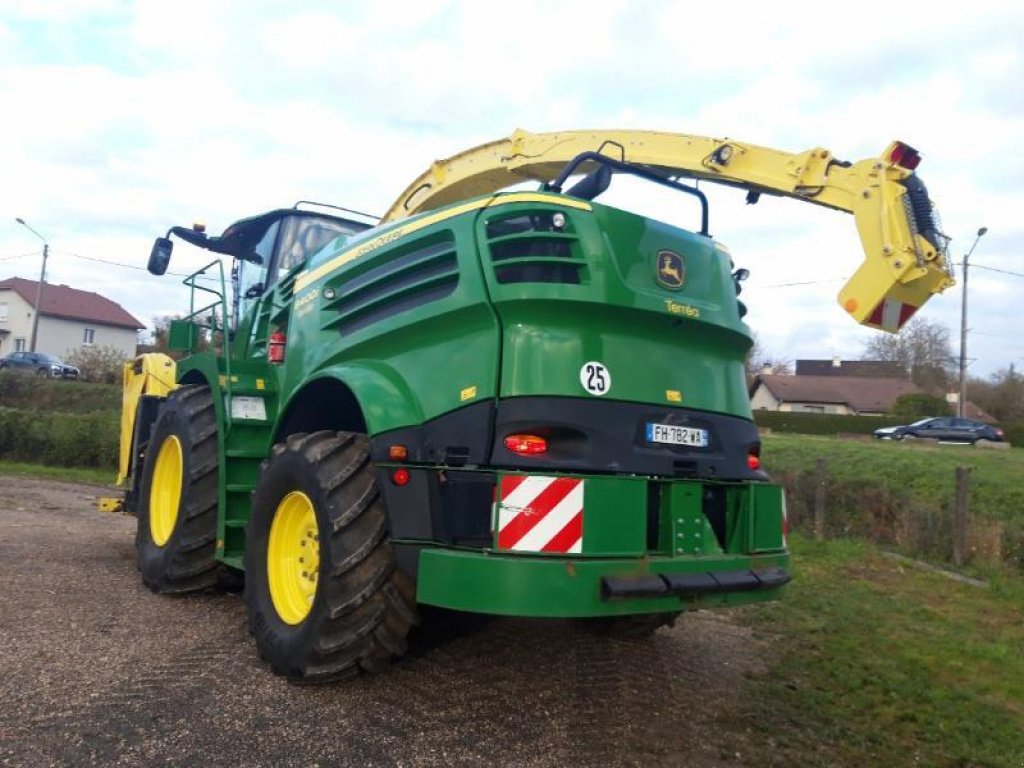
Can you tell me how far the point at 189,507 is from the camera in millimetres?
5559

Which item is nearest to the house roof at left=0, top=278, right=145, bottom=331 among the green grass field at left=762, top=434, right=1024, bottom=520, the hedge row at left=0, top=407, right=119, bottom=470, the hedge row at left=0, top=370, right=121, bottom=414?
the hedge row at left=0, top=370, right=121, bottom=414

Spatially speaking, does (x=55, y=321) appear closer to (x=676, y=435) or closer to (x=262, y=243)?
(x=262, y=243)

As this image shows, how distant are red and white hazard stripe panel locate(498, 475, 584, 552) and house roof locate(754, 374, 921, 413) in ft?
215

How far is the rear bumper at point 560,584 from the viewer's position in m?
3.46

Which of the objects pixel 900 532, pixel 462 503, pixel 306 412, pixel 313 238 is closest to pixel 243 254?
pixel 313 238

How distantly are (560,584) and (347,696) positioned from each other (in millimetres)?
1349

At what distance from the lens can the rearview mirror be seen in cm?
688

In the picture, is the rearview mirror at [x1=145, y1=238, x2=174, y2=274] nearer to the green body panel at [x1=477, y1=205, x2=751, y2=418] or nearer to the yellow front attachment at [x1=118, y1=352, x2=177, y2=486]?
the yellow front attachment at [x1=118, y1=352, x2=177, y2=486]

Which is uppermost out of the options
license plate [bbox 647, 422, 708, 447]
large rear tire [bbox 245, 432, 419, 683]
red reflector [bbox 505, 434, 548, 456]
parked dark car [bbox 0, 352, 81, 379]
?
parked dark car [bbox 0, 352, 81, 379]

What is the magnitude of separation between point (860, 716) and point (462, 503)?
2.49 m

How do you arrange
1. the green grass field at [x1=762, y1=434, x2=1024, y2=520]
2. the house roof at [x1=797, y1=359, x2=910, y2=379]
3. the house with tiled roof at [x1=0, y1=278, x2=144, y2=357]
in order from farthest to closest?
the house roof at [x1=797, y1=359, x2=910, y2=379] → the house with tiled roof at [x1=0, y1=278, x2=144, y2=357] → the green grass field at [x1=762, y1=434, x2=1024, y2=520]

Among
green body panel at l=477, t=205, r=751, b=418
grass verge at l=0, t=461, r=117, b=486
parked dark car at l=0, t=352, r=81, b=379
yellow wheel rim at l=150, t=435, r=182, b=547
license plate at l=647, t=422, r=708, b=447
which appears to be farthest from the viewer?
parked dark car at l=0, t=352, r=81, b=379

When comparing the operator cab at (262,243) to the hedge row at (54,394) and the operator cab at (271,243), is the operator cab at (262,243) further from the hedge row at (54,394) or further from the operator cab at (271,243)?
the hedge row at (54,394)

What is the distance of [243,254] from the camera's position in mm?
7047
